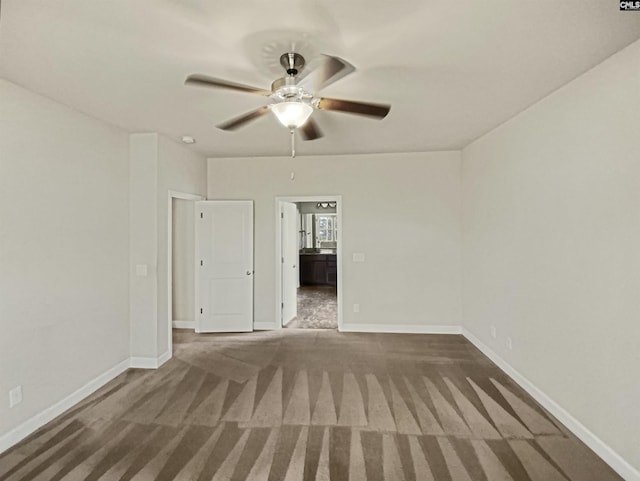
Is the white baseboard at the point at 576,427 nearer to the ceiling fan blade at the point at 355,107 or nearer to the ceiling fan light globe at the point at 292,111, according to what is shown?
the ceiling fan blade at the point at 355,107

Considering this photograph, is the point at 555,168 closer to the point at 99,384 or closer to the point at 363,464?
the point at 363,464

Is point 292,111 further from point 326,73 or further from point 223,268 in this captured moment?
point 223,268

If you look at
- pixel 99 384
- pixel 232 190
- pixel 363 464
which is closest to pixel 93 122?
pixel 232 190

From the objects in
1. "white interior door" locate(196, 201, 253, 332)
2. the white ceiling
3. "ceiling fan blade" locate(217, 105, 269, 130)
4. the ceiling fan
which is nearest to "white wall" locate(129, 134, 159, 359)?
the white ceiling

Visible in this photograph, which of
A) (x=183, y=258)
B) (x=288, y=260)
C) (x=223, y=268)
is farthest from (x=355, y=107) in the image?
(x=183, y=258)

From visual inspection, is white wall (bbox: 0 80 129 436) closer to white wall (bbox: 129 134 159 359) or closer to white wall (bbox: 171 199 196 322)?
white wall (bbox: 129 134 159 359)

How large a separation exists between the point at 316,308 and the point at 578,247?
4.76 meters

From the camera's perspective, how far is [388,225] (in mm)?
5113

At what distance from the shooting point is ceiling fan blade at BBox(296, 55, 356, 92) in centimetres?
167

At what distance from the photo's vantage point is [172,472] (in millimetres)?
2184

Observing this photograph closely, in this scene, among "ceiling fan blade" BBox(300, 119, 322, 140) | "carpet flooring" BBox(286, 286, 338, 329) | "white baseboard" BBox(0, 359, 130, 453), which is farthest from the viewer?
"carpet flooring" BBox(286, 286, 338, 329)

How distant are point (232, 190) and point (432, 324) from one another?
364cm

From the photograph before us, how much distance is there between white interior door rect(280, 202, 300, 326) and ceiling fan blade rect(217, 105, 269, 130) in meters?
2.86

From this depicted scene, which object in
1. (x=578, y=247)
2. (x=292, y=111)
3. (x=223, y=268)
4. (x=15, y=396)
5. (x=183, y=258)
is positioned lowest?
(x=15, y=396)
